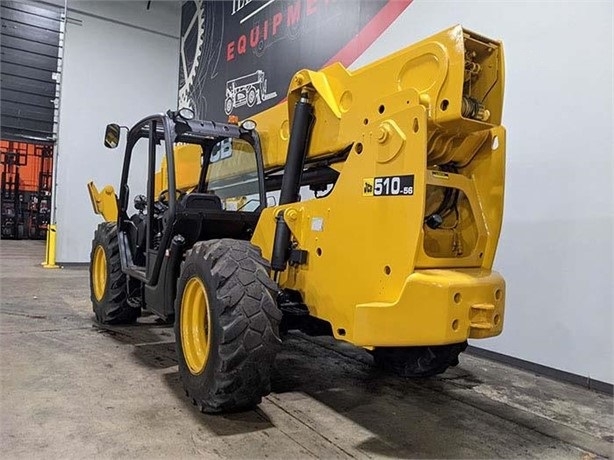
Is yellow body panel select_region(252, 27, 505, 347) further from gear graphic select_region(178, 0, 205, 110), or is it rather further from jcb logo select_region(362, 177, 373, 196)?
gear graphic select_region(178, 0, 205, 110)

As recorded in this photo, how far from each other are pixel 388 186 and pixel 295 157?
3.13 ft

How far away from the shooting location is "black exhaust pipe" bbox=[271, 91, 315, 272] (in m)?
3.02

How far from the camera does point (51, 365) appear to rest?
146 inches

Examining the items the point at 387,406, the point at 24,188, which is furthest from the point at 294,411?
the point at 24,188

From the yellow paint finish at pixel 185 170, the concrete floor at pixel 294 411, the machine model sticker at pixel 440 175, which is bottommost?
the concrete floor at pixel 294 411

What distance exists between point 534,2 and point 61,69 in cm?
955

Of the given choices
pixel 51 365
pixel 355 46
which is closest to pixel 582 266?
pixel 355 46

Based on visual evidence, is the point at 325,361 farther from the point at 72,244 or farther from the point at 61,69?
the point at 61,69

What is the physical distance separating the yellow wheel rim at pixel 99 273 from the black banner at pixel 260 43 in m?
3.50

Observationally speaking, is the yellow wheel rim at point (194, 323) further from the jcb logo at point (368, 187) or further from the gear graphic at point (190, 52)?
the gear graphic at point (190, 52)

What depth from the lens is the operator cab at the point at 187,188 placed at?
3.74 m

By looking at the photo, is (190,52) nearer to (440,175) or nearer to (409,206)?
(440,175)

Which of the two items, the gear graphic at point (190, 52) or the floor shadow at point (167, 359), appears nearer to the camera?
the floor shadow at point (167, 359)

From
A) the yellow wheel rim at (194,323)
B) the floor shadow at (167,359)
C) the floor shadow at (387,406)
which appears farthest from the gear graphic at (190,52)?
the yellow wheel rim at (194,323)
